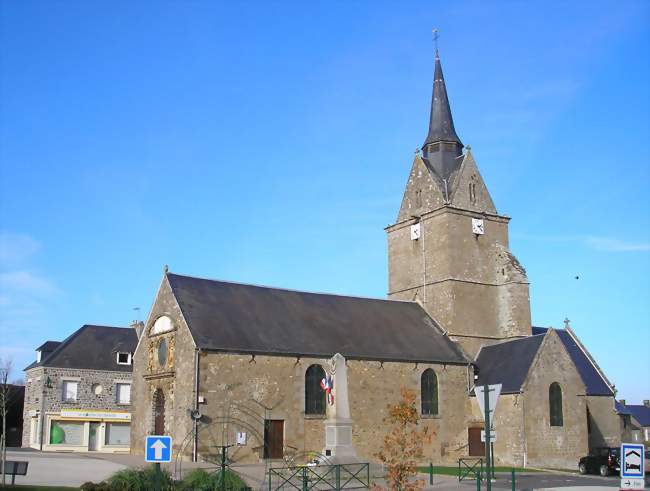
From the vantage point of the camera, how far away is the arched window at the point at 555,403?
108 feet

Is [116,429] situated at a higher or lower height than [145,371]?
lower

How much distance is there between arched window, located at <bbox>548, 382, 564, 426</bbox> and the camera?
108 ft

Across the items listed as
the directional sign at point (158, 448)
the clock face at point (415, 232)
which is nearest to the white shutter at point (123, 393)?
the clock face at point (415, 232)

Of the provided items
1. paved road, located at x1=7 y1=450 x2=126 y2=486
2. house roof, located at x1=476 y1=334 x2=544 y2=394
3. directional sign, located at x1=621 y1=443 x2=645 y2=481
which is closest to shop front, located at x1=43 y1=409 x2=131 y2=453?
paved road, located at x1=7 y1=450 x2=126 y2=486

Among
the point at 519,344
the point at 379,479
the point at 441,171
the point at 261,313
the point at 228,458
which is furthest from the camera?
the point at 441,171

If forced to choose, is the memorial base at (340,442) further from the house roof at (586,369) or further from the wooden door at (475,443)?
the house roof at (586,369)

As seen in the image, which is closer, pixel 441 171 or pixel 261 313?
pixel 261 313

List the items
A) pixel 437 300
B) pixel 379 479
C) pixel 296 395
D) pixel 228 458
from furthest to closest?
pixel 437 300, pixel 296 395, pixel 228 458, pixel 379 479

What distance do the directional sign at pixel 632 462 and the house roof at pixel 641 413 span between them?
216 feet

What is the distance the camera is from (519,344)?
35156 mm

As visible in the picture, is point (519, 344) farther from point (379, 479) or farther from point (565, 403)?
point (379, 479)

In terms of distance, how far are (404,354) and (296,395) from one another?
5922 millimetres

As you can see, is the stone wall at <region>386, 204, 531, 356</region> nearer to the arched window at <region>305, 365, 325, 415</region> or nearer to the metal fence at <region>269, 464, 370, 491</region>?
the arched window at <region>305, 365, 325, 415</region>

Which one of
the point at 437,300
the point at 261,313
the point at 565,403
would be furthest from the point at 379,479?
the point at 437,300
